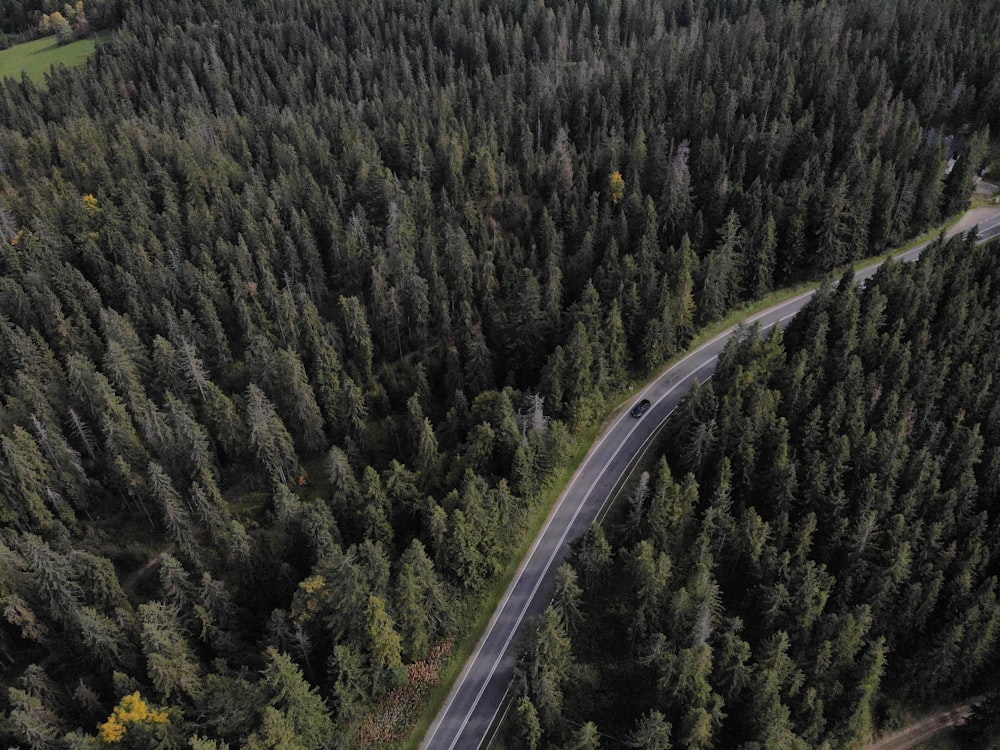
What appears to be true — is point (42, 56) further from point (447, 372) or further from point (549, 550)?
point (549, 550)

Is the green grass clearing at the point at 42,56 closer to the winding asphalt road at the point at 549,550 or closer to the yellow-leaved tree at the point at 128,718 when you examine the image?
the winding asphalt road at the point at 549,550

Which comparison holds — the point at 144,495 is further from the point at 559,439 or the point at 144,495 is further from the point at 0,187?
the point at 0,187

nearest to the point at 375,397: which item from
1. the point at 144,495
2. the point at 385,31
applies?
the point at 144,495

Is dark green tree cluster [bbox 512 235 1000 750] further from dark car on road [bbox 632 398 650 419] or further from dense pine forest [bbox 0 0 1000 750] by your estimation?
dark car on road [bbox 632 398 650 419]

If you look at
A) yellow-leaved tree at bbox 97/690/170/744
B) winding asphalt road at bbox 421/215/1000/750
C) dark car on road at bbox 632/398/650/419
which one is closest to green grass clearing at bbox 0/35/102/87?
dark car on road at bbox 632/398/650/419

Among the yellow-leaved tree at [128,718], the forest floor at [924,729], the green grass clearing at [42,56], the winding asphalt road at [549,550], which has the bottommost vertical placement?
the forest floor at [924,729]

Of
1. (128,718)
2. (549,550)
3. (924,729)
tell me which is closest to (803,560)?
(924,729)

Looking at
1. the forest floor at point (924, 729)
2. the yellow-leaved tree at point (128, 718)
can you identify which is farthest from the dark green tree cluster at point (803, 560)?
the yellow-leaved tree at point (128, 718)
